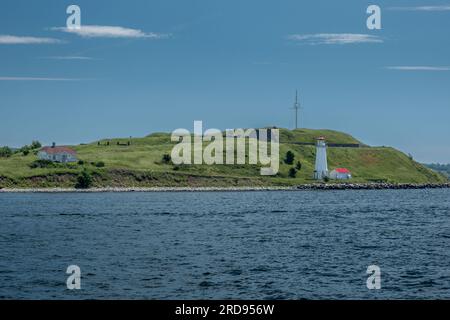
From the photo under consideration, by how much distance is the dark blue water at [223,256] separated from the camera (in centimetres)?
4947

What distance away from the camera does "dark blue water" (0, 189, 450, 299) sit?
4947 cm

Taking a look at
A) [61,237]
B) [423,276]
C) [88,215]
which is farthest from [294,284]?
[88,215]

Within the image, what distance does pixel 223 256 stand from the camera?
6775 centimetres

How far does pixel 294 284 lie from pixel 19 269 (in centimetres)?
2470

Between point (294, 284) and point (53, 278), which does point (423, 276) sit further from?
point (53, 278)

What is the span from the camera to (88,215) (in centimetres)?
12419

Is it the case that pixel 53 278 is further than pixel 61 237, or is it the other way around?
pixel 61 237

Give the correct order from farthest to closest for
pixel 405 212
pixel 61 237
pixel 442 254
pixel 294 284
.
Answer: pixel 405 212 → pixel 61 237 → pixel 442 254 → pixel 294 284
